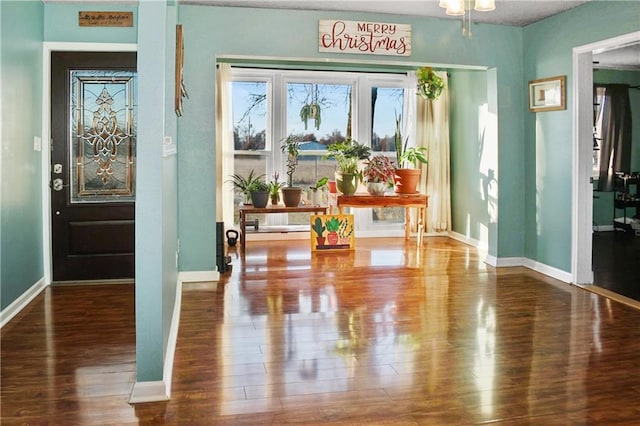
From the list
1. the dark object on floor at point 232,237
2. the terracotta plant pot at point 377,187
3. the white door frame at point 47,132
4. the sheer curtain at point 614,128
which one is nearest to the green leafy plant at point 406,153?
the terracotta plant pot at point 377,187

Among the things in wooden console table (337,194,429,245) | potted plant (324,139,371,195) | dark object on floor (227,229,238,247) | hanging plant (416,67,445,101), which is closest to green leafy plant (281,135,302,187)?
dark object on floor (227,229,238,247)

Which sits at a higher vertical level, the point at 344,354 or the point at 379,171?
the point at 379,171

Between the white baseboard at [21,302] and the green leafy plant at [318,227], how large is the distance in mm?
2897

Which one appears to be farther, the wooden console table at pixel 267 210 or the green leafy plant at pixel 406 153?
the green leafy plant at pixel 406 153

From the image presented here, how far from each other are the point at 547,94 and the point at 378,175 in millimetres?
1981

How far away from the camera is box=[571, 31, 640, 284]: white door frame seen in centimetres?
499

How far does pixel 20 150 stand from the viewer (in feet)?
14.1

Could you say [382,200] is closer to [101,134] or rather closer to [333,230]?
[333,230]

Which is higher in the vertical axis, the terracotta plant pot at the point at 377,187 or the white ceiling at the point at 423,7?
the white ceiling at the point at 423,7

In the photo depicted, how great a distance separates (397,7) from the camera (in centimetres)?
518

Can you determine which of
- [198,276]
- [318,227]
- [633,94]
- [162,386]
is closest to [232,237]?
[318,227]

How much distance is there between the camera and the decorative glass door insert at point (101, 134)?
515 cm

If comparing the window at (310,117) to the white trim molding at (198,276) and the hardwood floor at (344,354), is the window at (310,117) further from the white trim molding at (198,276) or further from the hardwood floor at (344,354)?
the hardwood floor at (344,354)

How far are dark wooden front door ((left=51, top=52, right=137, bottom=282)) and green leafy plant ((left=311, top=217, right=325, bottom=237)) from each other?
7.08 feet
